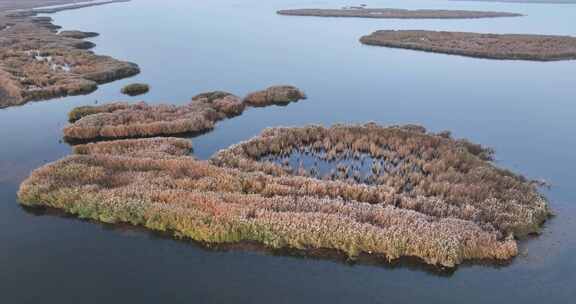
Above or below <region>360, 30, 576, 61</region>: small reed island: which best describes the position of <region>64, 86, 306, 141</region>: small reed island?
below

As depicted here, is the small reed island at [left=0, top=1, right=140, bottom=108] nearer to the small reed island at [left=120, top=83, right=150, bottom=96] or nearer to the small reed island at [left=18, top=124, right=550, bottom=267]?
the small reed island at [left=120, top=83, right=150, bottom=96]

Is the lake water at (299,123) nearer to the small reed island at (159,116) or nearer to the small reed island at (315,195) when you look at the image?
the small reed island at (315,195)

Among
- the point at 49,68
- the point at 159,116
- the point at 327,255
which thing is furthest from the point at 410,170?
the point at 49,68

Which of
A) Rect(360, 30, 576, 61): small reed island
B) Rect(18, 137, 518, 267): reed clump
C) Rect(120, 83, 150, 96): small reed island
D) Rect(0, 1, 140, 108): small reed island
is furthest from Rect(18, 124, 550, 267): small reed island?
Rect(360, 30, 576, 61): small reed island

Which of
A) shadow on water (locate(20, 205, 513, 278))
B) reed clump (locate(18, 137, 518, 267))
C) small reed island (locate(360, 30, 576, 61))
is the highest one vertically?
small reed island (locate(360, 30, 576, 61))

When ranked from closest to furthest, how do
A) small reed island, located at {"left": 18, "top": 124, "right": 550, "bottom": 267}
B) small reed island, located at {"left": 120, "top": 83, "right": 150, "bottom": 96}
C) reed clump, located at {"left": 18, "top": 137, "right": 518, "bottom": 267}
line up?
reed clump, located at {"left": 18, "top": 137, "right": 518, "bottom": 267} < small reed island, located at {"left": 18, "top": 124, "right": 550, "bottom": 267} < small reed island, located at {"left": 120, "top": 83, "right": 150, "bottom": 96}

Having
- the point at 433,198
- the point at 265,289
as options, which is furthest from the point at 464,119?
the point at 265,289
